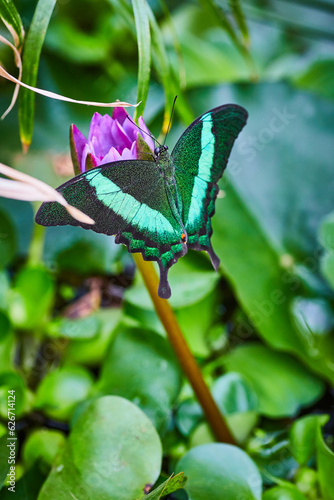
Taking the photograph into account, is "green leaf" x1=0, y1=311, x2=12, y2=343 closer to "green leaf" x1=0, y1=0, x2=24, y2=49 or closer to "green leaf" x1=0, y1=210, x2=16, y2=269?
"green leaf" x1=0, y1=210, x2=16, y2=269

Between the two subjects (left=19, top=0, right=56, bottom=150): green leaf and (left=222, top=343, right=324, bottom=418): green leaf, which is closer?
(left=19, top=0, right=56, bottom=150): green leaf

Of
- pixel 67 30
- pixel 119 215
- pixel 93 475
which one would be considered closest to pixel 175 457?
pixel 93 475

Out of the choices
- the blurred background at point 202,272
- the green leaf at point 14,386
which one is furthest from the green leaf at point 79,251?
the green leaf at point 14,386

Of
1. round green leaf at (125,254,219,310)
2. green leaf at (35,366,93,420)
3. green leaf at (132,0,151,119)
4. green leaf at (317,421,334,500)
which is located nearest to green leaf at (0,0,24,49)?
green leaf at (132,0,151,119)

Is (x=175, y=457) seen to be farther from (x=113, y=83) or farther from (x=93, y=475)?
(x=113, y=83)

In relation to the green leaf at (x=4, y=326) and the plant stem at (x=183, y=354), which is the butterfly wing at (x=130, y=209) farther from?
the green leaf at (x=4, y=326)
